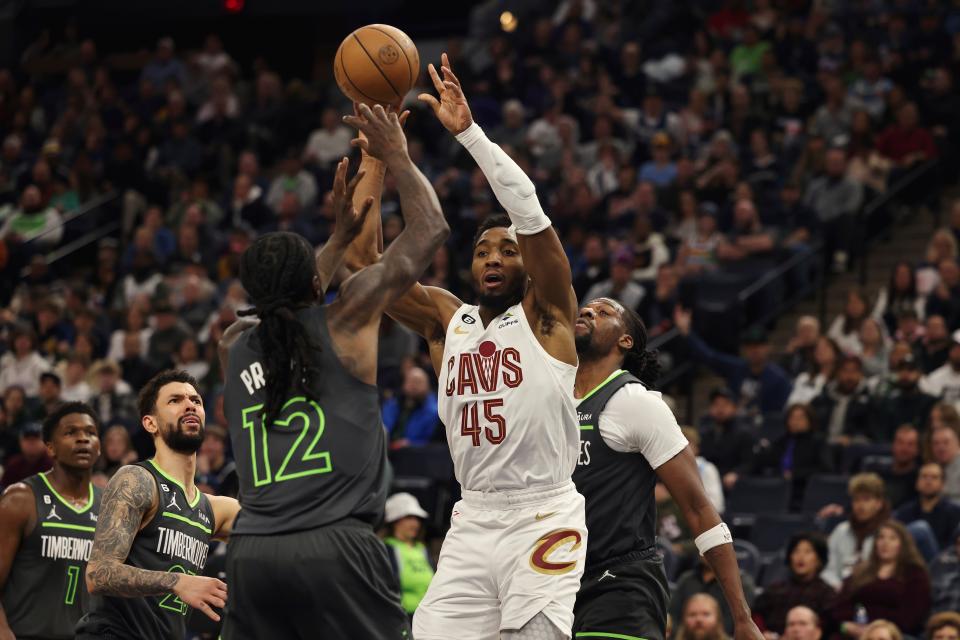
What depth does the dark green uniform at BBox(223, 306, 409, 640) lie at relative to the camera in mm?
4836

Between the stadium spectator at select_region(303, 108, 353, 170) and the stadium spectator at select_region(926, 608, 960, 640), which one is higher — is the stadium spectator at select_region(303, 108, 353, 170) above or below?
above

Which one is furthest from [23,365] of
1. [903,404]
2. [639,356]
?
[639,356]

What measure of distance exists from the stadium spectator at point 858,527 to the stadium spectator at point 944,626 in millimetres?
1153

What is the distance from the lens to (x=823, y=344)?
12.8 m

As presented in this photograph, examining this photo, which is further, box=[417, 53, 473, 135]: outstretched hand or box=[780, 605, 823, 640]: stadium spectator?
box=[780, 605, 823, 640]: stadium spectator

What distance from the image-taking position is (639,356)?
6867 mm

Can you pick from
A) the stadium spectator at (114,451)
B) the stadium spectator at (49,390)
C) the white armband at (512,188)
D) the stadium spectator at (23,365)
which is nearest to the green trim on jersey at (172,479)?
the white armband at (512,188)

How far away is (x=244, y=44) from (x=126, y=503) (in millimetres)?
19328

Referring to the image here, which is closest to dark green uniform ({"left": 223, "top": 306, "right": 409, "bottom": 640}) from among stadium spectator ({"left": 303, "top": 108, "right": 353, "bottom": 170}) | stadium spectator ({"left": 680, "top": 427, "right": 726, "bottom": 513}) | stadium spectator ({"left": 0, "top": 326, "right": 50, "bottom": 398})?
stadium spectator ({"left": 680, "top": 427, "right": 726, "bottom": 513})

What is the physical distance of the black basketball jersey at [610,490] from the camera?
622cm

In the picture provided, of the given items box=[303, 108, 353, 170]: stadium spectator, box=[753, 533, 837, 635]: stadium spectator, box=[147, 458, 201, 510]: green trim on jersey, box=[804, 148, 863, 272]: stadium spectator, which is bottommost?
box=[753, 533, 837, 635]: stadium spectator

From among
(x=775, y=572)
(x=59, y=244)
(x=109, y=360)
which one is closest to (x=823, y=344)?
(x=775, y=572)

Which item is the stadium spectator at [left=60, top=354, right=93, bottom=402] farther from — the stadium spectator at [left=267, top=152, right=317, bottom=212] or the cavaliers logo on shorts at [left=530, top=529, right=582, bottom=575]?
the cavaliers logo on shorts at [left=530, top=529, right=582, bottom=575]

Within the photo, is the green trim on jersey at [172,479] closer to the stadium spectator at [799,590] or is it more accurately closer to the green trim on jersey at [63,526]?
the green trim on jersey at [63,526]
